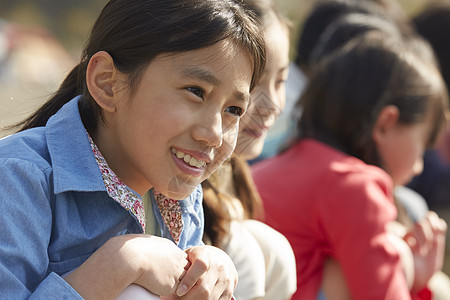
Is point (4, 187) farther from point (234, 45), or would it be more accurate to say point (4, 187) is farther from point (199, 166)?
point (234, 45)

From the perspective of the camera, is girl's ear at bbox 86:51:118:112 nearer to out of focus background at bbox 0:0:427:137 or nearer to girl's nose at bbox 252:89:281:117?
girl's nose at bbox 252:89:281:117

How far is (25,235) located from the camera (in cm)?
100

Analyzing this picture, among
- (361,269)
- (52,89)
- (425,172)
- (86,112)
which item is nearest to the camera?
(86,112)

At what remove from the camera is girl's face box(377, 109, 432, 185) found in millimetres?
2293

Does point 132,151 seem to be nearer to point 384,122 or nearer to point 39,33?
point 384,122

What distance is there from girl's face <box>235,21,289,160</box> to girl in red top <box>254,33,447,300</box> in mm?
377

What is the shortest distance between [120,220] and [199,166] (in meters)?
0.18

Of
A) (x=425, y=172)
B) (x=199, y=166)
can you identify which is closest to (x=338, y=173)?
(x=199, y=166)

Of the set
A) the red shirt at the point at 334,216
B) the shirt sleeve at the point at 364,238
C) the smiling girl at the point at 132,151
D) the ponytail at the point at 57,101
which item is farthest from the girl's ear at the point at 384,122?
the ponytail at the point at 57,101

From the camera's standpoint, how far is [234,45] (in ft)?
3.74

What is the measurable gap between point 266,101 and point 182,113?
65 centimetres

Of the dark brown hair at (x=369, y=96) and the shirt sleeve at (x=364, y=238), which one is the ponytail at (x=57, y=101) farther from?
the dark brown hair at (x=369, y=96)

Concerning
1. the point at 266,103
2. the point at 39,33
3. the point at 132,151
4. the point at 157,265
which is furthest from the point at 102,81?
the point at 39,33

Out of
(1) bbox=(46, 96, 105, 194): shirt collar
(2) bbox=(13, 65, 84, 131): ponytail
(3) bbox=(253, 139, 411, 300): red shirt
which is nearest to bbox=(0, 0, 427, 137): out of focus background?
(3) bbox=(253, 139, 411, 300): red shirt
